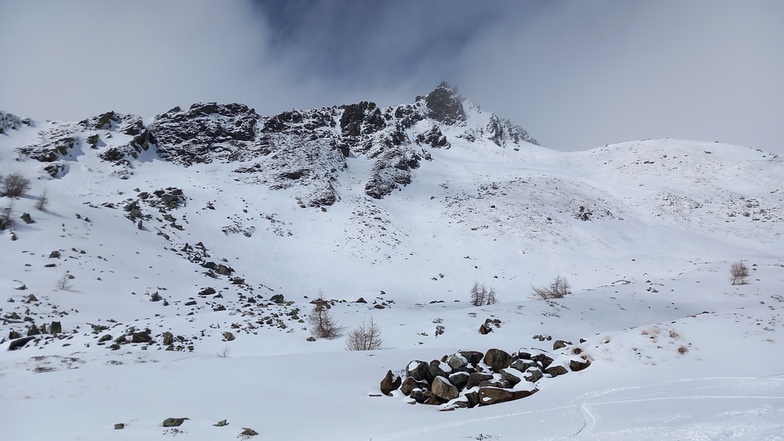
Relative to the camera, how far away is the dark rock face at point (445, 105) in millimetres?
106938

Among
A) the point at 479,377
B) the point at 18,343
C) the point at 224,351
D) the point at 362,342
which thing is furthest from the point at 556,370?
the point at 18,343

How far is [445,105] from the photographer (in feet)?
360

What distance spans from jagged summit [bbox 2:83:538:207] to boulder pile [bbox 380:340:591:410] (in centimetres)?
4734

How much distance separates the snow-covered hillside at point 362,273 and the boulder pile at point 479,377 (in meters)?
0.48

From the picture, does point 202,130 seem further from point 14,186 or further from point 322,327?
point 322,327

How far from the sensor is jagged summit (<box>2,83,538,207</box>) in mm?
58125

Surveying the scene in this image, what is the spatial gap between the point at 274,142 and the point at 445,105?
2279 inches

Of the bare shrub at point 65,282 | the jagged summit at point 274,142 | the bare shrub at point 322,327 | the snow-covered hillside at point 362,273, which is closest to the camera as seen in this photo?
the snow-covered hillside at point 362,273

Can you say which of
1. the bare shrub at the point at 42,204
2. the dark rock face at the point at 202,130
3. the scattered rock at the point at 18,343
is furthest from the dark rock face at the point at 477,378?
the dark rock face at the point at 202,130

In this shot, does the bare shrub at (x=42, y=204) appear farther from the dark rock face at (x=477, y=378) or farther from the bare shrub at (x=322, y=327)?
the dark rock face at (x=477, y=378)

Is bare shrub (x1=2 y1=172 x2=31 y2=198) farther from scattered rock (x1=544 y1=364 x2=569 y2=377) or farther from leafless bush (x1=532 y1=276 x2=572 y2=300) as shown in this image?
leafless bush (x1=532 y1=276 x2=572 y2=300)

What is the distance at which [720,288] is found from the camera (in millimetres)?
27781

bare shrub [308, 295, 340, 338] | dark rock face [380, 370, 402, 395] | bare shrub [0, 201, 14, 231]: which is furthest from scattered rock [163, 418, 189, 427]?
bare shrub [0, 201, 14, 231]

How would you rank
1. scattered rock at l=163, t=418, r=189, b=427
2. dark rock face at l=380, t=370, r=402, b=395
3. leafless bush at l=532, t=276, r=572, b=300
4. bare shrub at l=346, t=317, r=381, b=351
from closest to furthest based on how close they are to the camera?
1. scattered rock at l=163, t=418, r=189, b=427
2. dark rock face at l=380, t=370, r=402, b=395
3. bare shrub at l=346, t=317, r=381, b=351
4. leafless bush at l=532, t=276, r=572, b=300
